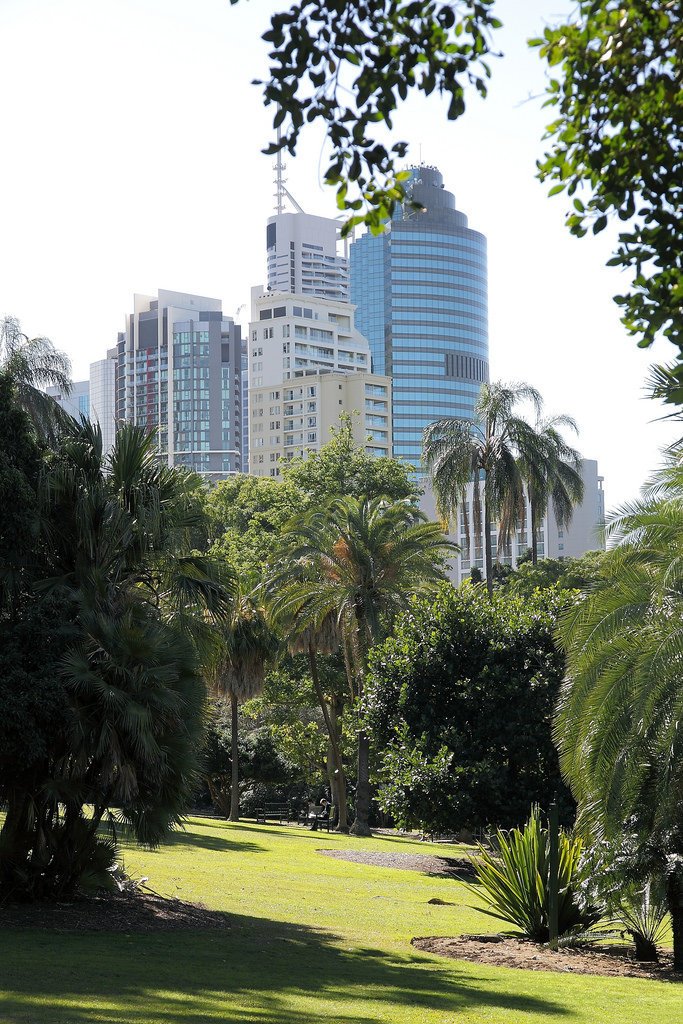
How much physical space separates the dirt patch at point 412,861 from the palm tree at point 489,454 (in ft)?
73.5

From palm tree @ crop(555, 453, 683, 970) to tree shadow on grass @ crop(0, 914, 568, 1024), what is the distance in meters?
2.88

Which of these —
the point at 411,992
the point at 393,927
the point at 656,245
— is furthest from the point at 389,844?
the point at 656,245

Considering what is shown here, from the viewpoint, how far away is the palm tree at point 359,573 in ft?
118

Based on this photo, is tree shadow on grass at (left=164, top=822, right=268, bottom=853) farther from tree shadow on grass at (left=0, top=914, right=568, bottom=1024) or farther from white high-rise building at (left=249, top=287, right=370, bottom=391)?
white high-rise building at (left=249, top=287, right=370, bottom=391)

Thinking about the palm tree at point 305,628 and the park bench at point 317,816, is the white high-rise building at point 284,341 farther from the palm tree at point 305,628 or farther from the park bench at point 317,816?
the palm tree at point 305,628

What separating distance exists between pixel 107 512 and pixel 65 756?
132 inches

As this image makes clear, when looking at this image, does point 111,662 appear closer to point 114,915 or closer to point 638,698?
point 114,915

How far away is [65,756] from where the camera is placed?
15.6m

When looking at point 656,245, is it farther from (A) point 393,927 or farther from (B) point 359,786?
(B) point 359,786

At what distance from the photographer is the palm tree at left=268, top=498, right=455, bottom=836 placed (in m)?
36.0

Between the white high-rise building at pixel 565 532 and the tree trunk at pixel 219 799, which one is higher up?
the white high-rise building at pixel 565 532

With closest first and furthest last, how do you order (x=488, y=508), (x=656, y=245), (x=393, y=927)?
(x=656, y=245), (x=393, y=927), (x=488, y=508)

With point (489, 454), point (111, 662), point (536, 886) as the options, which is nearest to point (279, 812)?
point (489, 454)

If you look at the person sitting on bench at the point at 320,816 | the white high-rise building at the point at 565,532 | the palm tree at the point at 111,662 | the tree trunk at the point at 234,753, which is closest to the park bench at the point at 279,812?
the person sitting on bench at the point at 320,816
